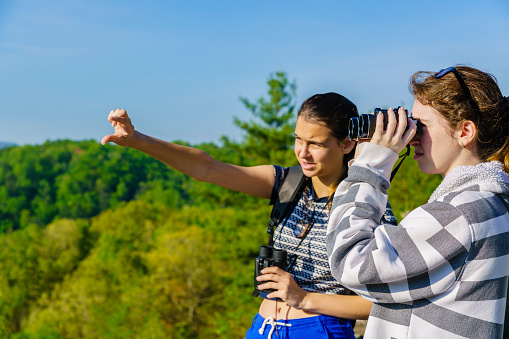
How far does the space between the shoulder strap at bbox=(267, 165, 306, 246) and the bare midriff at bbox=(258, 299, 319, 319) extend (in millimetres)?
252

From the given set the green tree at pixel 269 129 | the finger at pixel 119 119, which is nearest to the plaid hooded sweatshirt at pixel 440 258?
the finger at pixel 119 119

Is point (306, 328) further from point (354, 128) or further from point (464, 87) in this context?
point (464, 87)

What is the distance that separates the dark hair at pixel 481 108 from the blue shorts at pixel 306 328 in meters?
0.88

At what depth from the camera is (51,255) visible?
38062 mm

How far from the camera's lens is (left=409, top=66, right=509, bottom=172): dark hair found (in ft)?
4.07

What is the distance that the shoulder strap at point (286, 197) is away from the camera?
2002mm

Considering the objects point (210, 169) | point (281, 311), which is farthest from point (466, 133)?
point (210, 169)

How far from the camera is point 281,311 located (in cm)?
190

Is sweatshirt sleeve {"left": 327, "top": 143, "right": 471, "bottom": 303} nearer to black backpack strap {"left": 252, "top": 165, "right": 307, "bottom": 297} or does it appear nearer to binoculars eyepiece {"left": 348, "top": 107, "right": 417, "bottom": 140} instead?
binoculars eyepiece {"left": 348, "top": 107, "right": 417, "bottom": 140}

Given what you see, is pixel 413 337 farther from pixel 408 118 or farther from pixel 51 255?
pixel 51 255

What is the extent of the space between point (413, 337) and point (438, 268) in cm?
20

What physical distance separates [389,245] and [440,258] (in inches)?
4.7

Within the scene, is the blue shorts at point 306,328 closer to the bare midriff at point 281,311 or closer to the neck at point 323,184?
the bare midriff at point 281,311

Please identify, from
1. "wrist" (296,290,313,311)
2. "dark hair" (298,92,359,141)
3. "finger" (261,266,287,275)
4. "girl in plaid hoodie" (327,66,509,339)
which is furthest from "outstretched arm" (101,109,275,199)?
"girl in plaid hoodie" (327,66,509,339)
